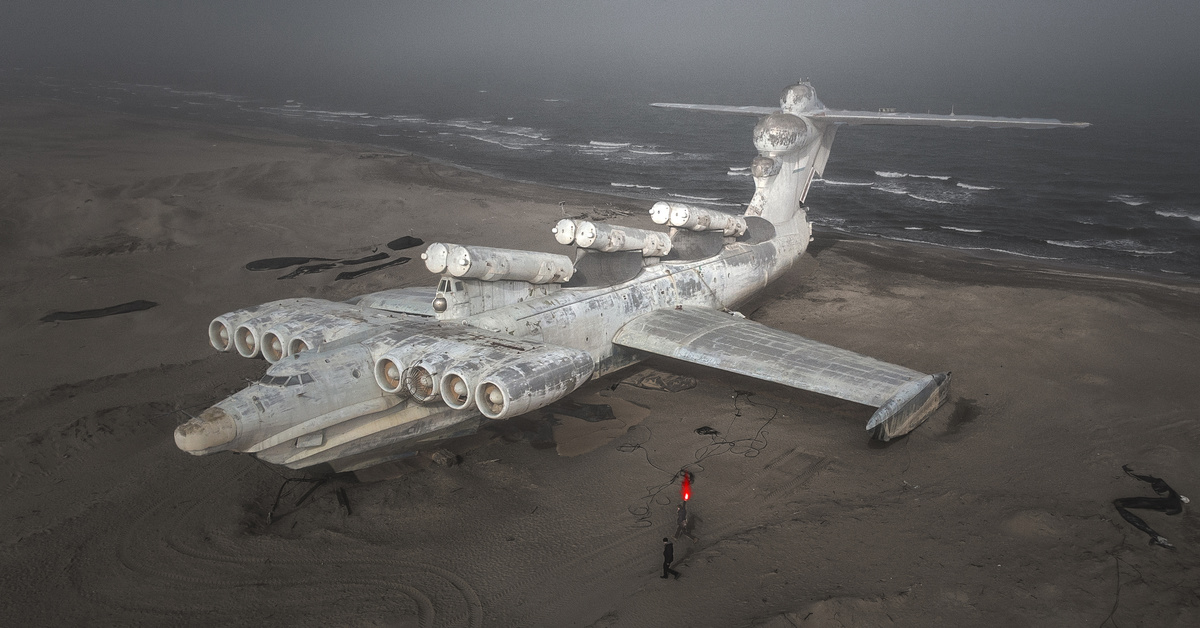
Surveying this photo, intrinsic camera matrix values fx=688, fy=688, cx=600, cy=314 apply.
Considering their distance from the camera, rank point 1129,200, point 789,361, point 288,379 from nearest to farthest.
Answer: point 288,379 → point 789,361 → point 1129,200

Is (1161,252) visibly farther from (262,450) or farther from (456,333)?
(262,450)

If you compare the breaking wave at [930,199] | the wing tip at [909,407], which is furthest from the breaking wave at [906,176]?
the wing tip at [909,407]

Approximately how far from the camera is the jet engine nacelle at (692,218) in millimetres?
15562

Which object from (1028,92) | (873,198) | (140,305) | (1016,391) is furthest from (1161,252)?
(1028,92)

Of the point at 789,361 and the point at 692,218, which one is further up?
the point at 692,218

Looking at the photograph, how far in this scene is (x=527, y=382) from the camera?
9406mm

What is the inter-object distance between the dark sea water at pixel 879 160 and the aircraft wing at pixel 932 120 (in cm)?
1108

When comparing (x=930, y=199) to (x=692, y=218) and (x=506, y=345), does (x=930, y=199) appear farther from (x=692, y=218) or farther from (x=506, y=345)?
(x=506, y=345)

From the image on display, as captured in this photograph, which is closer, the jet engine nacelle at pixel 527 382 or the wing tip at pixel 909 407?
the jet engine nacelle at pixel 527 382

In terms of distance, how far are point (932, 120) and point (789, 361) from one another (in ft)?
Result: 28.1

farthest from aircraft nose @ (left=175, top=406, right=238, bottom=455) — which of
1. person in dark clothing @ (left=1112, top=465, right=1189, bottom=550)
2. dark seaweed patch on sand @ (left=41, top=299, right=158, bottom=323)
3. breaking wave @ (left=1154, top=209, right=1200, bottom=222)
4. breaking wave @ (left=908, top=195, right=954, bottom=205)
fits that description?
breaking wave @ (left=1154, top=209, right=1200, bottom=222)

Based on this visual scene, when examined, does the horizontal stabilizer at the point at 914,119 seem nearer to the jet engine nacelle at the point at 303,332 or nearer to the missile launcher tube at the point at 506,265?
the missile launcher tube at the point at 506,265

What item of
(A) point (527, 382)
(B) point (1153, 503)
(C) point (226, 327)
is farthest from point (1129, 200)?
(C) point (226, 327)

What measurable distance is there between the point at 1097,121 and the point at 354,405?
73.6m
